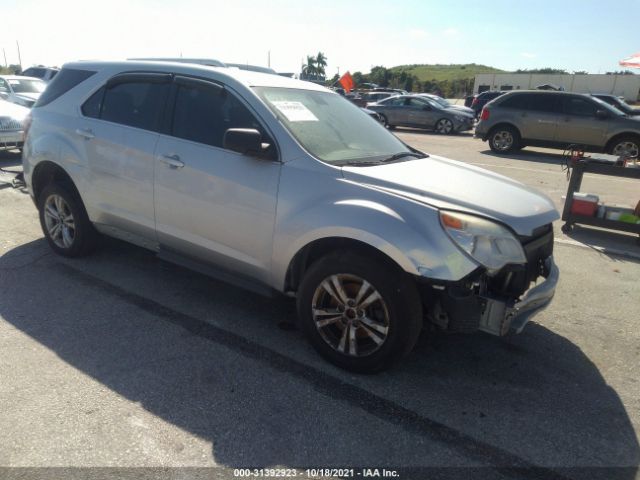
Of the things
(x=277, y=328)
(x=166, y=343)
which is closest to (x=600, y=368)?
(x=277, y=328)

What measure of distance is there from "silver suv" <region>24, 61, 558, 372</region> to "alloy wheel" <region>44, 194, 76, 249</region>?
85 millimetres

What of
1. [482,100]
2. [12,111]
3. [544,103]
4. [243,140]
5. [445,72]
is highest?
[445,72]

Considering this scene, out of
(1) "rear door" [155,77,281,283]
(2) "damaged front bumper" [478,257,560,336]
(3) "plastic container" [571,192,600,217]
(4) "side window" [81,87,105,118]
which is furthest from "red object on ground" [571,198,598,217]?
(4) "side window" [81,87,105,118]

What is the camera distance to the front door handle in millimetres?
3588

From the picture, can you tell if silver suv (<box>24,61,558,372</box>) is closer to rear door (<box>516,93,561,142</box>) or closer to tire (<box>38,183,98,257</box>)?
tire (<box>38,183,98,257</box>)

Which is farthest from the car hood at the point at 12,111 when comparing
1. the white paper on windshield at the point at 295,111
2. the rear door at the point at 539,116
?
the rear door at the point at 539,116

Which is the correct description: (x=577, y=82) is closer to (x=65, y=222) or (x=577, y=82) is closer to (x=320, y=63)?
(x=320, y=63)

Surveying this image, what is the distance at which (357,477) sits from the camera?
229cm

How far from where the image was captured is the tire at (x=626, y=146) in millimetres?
12523

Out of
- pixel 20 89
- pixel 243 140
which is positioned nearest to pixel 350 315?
pixel 243 140

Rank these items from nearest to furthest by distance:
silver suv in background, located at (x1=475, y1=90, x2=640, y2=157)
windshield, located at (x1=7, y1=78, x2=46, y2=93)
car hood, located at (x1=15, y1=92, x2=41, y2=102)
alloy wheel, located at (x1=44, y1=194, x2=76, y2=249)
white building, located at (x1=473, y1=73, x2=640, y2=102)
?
alloy wheel, located at (x1=44, y1=194, x2=76, y2=249), silver suv in background, located at (x1=475, y1=90, x2=640, y2=157), car hood, located at (x1=15, y1=92, x2=41, y2=102), windshield, located at (x1=7, y1=78, x2=46, y2=93), white building, located at (x1=473, y1=73, x2=640, y2=102)

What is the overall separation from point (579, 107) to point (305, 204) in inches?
507

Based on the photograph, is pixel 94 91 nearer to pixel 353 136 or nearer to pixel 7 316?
pixel 7 316

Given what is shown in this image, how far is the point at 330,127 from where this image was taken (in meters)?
3.68
